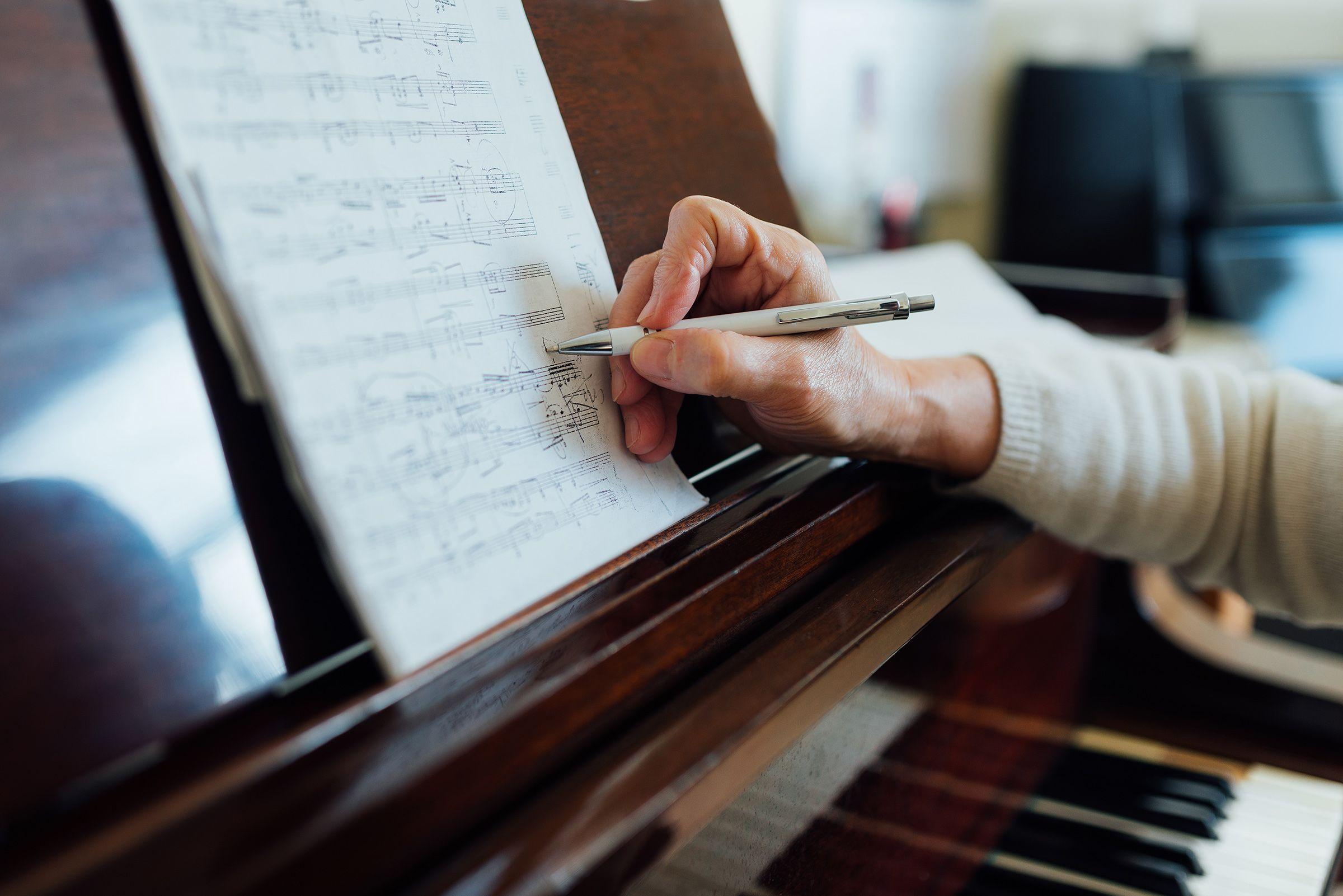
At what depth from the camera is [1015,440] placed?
0.66m

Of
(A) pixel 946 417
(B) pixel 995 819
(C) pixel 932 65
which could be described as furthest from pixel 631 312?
(C) pixel 932 65

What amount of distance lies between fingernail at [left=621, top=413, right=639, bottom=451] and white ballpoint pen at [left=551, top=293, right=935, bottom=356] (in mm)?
41

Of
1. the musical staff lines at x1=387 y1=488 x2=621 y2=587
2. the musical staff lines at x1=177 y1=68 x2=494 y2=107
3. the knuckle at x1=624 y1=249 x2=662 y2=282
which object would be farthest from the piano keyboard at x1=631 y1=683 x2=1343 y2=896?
the musical staff lines at x1=177 y1=68 x2=494 y2=107

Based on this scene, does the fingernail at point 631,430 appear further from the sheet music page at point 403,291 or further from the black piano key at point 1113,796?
the black piano key at point 1113,796

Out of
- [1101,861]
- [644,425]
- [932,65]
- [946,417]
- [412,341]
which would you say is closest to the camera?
[412,341]

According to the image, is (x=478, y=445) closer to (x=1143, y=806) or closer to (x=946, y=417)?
(x=946, y=417)

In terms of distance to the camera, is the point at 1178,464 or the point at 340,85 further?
the point at 1178,464

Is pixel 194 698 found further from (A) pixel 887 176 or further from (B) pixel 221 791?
(A) pixel 887 176

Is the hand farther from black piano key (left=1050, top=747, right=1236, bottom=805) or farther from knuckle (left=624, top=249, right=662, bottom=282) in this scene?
black piano key (left=1050, top=747, right=1236, bottom=805)

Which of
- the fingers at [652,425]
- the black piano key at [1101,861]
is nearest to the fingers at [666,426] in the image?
the fingers at [652,425]

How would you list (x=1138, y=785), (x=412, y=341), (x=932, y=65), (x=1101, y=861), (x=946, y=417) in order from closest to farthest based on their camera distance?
(x=412, y=341)
(x=946, y=417)
(x=1101, y=861)
(x=1138, y=785)
(x=932, y=65)

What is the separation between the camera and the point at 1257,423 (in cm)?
73

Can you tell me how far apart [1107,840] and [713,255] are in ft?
2.30

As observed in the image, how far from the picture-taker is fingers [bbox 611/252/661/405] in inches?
19.8
